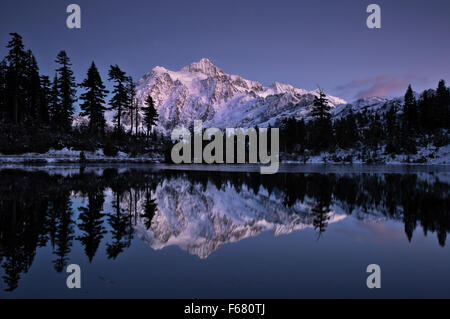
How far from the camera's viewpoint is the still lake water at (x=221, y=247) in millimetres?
5797

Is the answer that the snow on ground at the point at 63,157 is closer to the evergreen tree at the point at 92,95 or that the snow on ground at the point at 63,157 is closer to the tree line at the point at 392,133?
the evergreen tree at the point at 92,95

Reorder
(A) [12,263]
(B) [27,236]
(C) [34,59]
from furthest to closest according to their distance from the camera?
1. (C) [34,59]
2. (B) [27,236]
3. (A) [12,263]

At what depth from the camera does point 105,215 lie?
11.8 metres

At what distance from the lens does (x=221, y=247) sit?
Result: 8.46m

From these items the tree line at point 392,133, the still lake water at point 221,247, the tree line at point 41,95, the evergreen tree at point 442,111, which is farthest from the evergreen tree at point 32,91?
the evergreen tree at point 442,111

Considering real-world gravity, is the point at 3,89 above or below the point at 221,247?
above

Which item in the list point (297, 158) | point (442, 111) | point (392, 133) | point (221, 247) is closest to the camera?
point (221, 247)

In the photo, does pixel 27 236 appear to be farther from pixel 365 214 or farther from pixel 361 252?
pixel 365 214

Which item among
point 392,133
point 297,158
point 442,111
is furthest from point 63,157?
point 442,111

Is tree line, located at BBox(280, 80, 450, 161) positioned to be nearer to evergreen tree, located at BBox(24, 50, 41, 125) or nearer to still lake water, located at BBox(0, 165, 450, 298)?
evergreen tree, located at BBox(24, 50, 41, 125)

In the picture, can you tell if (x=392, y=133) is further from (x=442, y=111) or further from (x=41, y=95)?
(x=41, y=95)

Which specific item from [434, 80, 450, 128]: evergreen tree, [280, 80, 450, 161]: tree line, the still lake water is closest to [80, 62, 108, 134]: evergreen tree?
the still lake water
